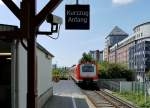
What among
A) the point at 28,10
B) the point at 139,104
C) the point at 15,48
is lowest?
the point at 139,104

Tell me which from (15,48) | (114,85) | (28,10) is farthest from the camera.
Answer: (114,85)

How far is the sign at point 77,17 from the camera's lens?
11.4m

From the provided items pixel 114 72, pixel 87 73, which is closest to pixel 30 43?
pixel 87 73

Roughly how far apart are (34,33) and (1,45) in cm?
347

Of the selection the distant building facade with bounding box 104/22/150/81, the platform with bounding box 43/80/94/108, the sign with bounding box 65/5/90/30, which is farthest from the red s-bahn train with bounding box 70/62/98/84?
the distant building facade with bounding box 104/22/150/81

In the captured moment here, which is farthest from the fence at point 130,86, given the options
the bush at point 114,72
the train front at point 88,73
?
the bush at point 114,72

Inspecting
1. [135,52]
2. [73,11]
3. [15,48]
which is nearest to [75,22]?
[73,11]

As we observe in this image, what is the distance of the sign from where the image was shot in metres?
11.4

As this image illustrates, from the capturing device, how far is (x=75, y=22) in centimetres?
1140

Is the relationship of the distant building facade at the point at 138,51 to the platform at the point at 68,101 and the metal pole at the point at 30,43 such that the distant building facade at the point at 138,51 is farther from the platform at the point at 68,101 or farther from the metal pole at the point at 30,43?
the metal pole at the point at 30,43

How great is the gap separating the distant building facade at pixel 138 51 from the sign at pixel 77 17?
11671 centimetres

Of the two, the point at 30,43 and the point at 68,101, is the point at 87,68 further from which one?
the point at 30,43

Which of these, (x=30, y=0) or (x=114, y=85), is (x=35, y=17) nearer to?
(x=30, y=0)

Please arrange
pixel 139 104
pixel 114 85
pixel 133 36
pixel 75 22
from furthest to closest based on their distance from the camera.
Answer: pixel 133 36, pixel 114 85, pixel 139 104, pixel 75 22
